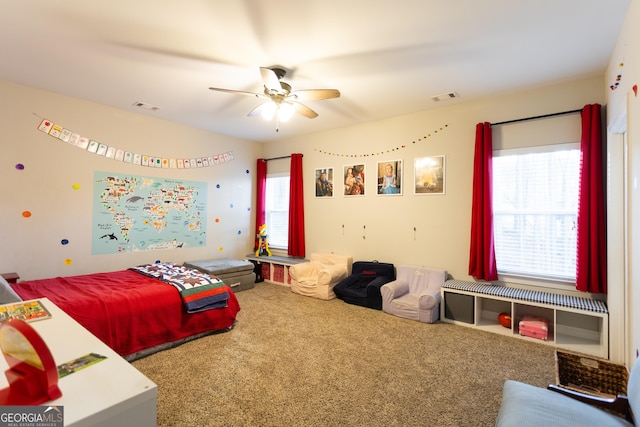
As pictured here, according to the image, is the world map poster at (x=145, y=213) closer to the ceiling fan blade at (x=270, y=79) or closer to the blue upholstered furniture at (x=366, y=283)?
the blue upholstered furniture at (x=366, y=283)

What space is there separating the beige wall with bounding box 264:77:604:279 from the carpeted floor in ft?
3.68

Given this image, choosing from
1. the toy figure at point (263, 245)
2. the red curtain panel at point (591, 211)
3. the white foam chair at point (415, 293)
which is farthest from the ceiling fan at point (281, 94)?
the toy figure at point (263, 245)

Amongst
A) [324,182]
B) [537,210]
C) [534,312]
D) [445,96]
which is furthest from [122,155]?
[534,312]

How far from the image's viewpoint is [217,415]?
1.93m

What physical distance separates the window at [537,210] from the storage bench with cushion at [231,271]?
3595 millimetres

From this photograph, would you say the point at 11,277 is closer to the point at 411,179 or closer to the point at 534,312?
the point at 411,179

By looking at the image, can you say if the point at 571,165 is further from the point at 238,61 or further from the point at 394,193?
the point at 238,61

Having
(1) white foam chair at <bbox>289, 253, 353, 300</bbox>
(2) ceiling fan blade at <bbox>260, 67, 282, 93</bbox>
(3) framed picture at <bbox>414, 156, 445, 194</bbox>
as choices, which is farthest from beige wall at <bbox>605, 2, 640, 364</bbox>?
(1) white foam chair at <bbox>289, 253, 353, 300</bbox>

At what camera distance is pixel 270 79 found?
2.70 metres

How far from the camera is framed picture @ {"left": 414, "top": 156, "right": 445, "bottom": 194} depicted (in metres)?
4.08

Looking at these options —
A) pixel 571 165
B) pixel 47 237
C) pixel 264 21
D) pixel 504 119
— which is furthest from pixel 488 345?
pixel 47 237

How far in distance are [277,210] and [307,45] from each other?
370 centimetres

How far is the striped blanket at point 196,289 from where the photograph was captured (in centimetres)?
301

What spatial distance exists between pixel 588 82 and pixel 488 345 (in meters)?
2.88
